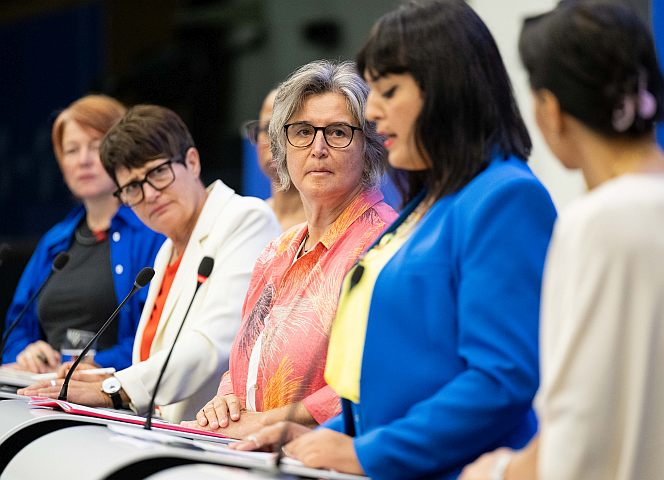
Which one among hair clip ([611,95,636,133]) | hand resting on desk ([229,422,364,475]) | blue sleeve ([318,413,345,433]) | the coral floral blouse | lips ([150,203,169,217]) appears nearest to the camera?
hair clip ([611,95,636,133])

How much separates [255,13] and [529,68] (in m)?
6.69

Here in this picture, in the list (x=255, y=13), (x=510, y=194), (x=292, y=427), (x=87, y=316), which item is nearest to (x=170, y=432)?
(x=292, y=427)

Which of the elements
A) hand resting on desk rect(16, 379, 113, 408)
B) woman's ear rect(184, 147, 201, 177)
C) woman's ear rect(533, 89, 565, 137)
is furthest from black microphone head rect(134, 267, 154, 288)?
woman's ear rect(533, 89, 565, 137)

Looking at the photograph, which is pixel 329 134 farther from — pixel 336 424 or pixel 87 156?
pixel 87 156

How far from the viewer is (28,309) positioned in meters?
3.76

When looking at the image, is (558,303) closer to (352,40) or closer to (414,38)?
(414,38)

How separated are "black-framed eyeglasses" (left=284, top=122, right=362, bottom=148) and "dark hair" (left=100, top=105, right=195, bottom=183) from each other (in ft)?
2.34

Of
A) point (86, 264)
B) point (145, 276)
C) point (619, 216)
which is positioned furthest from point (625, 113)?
point (86, 264)

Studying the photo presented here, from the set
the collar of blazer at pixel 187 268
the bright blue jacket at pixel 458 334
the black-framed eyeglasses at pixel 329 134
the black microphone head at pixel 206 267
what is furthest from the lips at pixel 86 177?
the bright blue jacket at pixel 458 334

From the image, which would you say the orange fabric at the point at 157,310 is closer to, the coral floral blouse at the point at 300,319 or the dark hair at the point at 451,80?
the coral floral blouse at the point at 300,319

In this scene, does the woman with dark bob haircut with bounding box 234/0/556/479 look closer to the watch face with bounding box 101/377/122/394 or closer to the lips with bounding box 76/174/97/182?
the watch face with bounding box 101/377/122/394

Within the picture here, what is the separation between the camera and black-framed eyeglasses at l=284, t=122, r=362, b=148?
93.3 inches

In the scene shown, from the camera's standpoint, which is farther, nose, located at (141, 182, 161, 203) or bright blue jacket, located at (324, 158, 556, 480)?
nose, located at (141, 182, 161, 203)

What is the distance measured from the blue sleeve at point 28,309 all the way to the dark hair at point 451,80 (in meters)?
2.35
